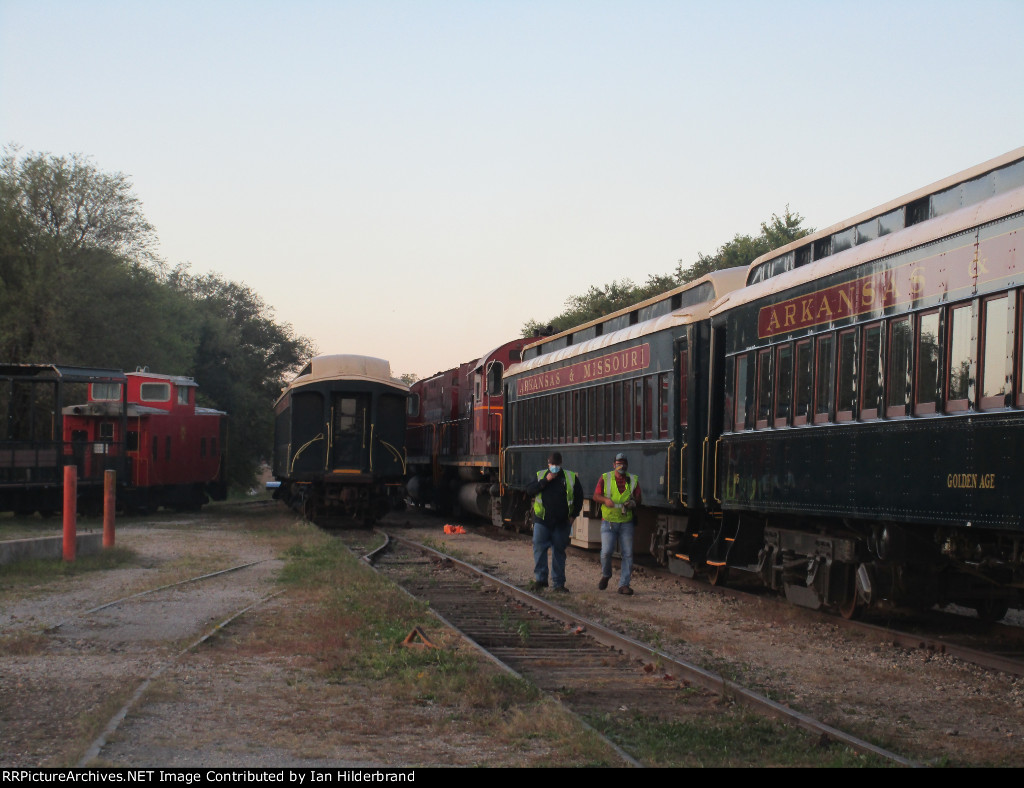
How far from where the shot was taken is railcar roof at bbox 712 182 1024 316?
8175mm

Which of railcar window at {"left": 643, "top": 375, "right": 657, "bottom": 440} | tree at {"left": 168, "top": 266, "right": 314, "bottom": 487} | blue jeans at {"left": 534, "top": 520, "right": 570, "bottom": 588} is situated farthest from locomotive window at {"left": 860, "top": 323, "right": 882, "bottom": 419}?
tree at {"left": 168, "top": 266, "right": 314, "bottom": 487}

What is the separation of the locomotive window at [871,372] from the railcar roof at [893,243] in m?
0.66

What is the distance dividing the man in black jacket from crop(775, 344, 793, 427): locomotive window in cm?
329

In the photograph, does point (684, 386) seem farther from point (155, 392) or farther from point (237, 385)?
point (237, 385)

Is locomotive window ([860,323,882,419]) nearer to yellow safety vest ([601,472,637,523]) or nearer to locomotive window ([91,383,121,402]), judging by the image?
yellow safety vest ([601,472,637,523])

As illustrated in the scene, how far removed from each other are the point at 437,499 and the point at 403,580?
19904 mm

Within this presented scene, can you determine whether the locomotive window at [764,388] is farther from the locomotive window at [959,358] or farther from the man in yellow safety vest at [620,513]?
the locomotive window at [959,358]

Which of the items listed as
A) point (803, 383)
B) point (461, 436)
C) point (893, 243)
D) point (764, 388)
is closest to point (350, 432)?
point (461, 436)

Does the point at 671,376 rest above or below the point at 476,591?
above

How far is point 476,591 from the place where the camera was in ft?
48.8

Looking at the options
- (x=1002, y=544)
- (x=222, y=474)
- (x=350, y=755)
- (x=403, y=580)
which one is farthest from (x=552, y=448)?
(x=222, y=474)

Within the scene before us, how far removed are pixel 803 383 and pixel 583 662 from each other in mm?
3642
